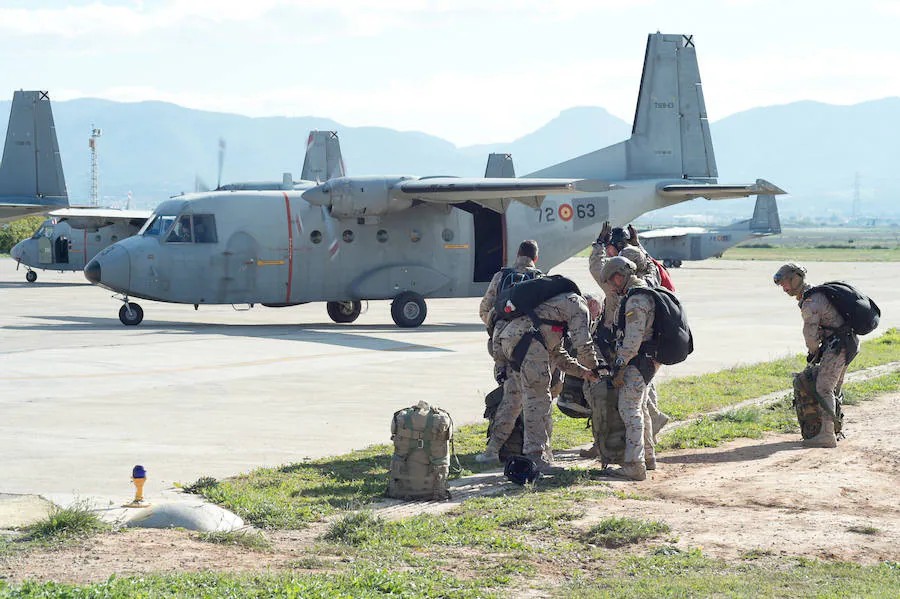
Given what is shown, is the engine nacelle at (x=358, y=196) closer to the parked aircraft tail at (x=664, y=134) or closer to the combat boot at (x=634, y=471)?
the parked aircraft tail at (x=664, y=134)

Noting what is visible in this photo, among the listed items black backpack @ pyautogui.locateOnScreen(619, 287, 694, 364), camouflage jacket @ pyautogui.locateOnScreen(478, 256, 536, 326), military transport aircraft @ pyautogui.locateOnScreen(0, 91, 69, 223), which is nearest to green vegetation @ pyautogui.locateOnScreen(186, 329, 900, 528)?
black backpack @ pyautogui.locateOnScreen(619, 287, 694, 364)

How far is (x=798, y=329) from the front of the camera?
2541 centimetres

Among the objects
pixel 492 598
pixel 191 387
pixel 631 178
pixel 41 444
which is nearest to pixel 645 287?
pixel 492 598

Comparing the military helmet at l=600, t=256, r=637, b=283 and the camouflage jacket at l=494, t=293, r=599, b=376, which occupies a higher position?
the military helmet at l=600, t=256, r=637, b=283

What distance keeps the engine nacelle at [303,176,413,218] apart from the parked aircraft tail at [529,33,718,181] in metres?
5.45

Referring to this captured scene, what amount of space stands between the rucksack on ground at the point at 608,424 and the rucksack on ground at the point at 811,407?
9.34 ft

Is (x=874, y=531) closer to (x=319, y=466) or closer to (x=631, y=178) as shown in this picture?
(x=319, y=466)

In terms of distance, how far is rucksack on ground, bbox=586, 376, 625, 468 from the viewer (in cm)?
1038

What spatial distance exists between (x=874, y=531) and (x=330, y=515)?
429 cm

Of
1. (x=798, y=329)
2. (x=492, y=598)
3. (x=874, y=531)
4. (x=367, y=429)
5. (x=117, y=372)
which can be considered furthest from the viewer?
(x=798, y=329)

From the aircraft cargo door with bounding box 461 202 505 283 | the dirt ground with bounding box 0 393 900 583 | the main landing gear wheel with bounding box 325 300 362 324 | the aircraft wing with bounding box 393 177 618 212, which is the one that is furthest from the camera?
the main landing gear wheel with bounding box 325 300 362 324

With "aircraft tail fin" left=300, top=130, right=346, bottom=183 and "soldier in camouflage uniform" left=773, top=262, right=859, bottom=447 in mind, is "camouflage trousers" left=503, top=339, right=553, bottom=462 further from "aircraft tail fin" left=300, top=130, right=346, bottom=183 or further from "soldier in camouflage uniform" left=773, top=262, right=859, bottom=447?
"aircraft tail fin" left=300, top=130, right=346, bottom=183

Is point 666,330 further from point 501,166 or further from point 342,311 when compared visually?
point 501,166

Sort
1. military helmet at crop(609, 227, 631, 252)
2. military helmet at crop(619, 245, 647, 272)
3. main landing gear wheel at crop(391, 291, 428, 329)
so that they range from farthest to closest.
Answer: main landing gear wheel at crop(391, 291, 428, 329)
military helmet at crop(609, 227, 631, 252)
military helmet at crop(619, 245, 647, 272)
